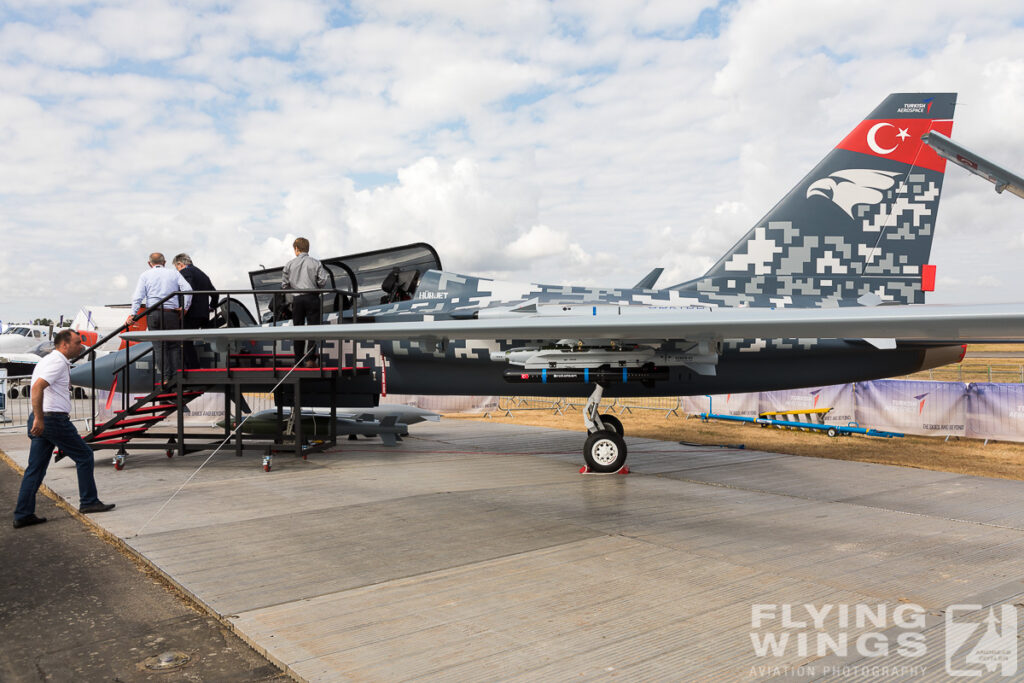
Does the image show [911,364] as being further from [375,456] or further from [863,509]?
[375,456]

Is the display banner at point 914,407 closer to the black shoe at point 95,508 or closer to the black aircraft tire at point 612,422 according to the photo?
the black aircraft tire at point 612,422

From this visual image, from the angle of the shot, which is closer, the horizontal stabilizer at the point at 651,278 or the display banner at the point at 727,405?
the horizontal stabilizer at the point at 651,278

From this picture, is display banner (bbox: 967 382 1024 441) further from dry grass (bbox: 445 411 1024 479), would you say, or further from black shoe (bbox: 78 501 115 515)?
black shoe (bbox: 78 501 115 515)

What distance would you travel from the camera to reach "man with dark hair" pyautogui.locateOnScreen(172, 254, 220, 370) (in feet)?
32.5

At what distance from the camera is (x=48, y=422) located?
20.1 ft

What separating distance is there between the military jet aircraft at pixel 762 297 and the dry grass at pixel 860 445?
8.20 ft

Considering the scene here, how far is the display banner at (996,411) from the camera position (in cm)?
1341

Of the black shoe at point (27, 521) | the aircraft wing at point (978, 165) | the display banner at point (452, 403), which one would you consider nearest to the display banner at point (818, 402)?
the display banner at point (452, 403)

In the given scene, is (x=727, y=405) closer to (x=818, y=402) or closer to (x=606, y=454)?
(x=818, y=402)

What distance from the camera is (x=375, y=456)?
10.9 metres

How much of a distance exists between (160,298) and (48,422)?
12.1 feet

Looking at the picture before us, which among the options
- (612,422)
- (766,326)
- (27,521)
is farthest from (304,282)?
(766,326)

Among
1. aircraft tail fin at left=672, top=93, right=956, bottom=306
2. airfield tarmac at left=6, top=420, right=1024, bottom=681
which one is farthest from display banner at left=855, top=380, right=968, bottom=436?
aircraft tail fin at left=672, top=93, right=956, bottom=306

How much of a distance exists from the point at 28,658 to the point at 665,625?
335 centimetres
